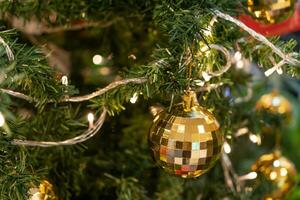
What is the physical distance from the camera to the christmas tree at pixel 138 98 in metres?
0.56

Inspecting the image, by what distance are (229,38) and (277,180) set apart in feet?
1.21

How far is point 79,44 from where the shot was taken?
1136 mm

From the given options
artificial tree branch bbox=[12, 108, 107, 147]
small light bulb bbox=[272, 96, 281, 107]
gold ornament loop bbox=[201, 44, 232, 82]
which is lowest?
small light bulb bbox=[272, 96, 281, 107]

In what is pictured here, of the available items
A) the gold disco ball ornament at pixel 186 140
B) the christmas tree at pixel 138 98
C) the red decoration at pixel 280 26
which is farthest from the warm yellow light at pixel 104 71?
the gold disco ball ornament at pixel 186 140

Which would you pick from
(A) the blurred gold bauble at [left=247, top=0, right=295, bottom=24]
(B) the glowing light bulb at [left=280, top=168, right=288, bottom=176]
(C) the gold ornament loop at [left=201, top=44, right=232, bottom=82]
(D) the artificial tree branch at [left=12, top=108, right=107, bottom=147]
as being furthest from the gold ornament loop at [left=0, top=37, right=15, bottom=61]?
(B) the glowing light bulb at [left=280, top=168, right=288, bottom=176]

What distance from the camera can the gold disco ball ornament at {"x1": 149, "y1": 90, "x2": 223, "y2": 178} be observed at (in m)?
0.57

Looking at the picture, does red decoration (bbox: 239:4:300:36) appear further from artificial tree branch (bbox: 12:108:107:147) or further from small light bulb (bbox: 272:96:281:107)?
artificial tree branch (bbox: 12:108:107:147)

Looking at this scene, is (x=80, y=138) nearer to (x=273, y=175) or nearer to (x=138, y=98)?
(x=138, y=98)

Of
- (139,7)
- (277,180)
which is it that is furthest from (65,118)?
(277,180)

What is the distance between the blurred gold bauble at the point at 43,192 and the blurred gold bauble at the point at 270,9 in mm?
367

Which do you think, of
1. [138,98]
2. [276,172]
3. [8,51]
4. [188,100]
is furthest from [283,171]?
[8,51]

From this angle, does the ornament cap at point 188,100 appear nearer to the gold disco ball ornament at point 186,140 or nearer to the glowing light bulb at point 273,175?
the gold disco ball ornament at point 186,140

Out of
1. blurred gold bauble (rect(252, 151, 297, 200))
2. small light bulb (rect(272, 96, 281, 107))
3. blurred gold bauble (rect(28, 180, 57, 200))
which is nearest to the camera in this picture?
blurred gold bauble (rect(28, 180, 57, 200))

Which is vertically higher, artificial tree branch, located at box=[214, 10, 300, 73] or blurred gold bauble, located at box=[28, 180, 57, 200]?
artificial tree branch, located at box=[214, 10, 300, 73]
